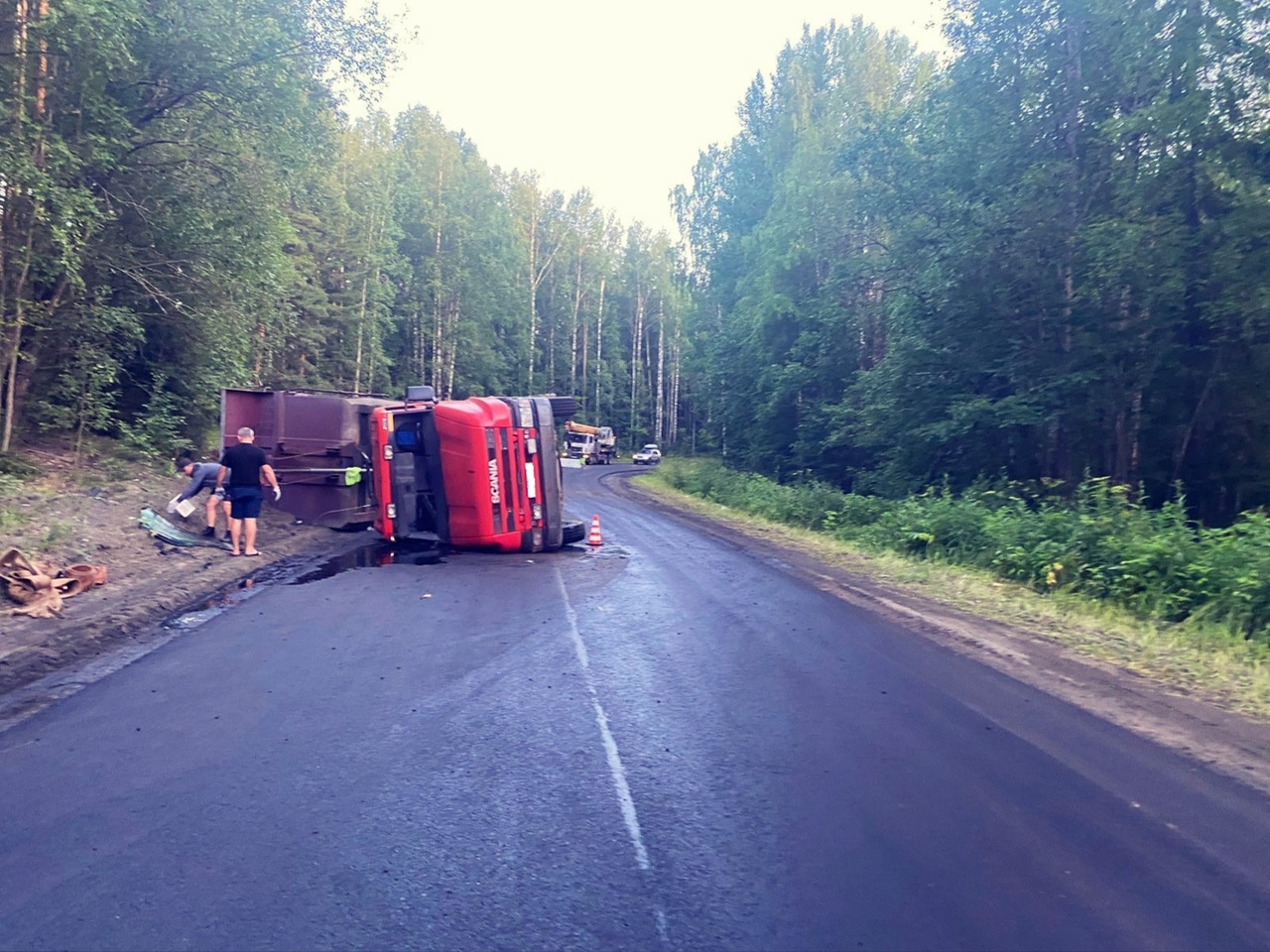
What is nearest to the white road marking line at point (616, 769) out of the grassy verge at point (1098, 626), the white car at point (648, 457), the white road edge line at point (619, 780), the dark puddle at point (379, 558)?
the white road edge line at point (619, 780)

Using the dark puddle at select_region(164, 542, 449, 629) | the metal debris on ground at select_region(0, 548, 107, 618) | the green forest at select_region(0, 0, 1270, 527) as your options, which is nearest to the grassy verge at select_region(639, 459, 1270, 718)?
the green forest at select_region(0, 0, 1270, 527)

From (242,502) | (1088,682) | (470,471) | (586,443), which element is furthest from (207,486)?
(586,443)

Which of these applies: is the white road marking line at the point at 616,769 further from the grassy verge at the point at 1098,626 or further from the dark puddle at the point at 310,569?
the grassy verge at the point at 1098,626

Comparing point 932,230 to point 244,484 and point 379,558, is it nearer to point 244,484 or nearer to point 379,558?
point 379,558

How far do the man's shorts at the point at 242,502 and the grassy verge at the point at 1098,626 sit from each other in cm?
886

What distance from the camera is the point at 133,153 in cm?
2027

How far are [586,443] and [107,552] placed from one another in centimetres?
5262

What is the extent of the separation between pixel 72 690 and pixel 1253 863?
7267mm

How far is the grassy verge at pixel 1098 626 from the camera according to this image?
27.1 ft

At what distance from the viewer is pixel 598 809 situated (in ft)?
16.6

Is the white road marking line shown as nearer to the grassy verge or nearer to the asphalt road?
the asphalt road

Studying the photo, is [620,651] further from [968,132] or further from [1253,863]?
[968,132]

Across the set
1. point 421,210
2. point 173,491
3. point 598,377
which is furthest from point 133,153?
point 598,377

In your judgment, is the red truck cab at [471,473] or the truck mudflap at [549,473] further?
the truck mudflap at [549,473]
